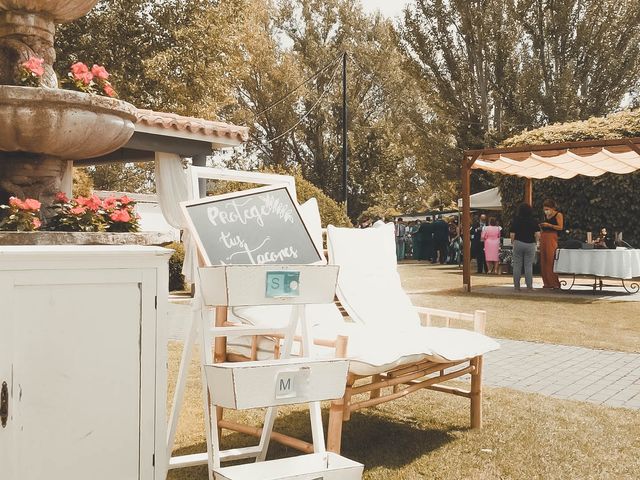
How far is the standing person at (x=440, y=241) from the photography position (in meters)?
23.9

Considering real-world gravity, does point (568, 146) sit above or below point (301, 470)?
above

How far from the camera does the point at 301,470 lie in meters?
2.79

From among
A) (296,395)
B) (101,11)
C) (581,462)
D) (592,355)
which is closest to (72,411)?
(296,395)

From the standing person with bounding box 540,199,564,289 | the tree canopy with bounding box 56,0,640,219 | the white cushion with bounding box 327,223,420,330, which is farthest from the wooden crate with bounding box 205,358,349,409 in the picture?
the tree canopy with bounding box 56,0,640,219

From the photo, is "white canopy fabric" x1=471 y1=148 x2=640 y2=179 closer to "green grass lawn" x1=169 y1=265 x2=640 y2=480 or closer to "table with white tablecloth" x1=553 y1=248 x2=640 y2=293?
"table with white tablecloth" x1=553 y1=248 x2=640 y2=293

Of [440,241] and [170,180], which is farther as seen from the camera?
[440,241]

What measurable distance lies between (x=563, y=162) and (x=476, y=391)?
9743 mm

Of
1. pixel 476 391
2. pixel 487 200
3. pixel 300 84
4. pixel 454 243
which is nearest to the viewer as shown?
pixel 476 391

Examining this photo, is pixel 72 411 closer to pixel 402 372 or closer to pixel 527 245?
pixel 402 372

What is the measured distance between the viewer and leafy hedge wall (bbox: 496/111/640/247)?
56.1 feet

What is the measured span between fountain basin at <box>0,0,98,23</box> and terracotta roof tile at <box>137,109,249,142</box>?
7.66 metres

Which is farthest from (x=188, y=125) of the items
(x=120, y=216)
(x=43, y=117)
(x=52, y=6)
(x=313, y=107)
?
(x=313, y=107)

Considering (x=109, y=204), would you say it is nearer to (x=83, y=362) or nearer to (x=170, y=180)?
(x=83, y=362)

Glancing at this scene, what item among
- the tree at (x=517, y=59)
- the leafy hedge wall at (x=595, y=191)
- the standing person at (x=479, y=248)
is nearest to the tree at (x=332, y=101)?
the tree at (x=517, y=59)
